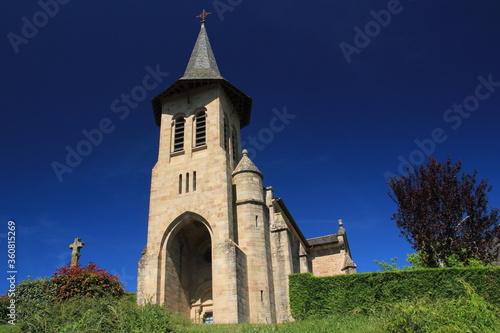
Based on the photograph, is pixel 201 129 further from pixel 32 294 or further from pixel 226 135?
pixel 32 294

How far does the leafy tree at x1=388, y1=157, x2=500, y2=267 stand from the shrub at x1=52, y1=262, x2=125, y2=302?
1508 centimetres

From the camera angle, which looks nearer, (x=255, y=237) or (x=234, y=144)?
(x=255, y=237)

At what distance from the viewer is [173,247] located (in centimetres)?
2027

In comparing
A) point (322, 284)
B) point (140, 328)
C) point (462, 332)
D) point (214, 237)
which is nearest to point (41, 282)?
point (214, 237)

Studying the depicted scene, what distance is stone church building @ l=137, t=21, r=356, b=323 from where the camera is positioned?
17.9 metres

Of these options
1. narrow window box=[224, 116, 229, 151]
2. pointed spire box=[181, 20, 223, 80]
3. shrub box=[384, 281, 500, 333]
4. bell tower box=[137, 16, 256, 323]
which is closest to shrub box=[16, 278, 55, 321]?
bell tower box=[137, 16, 256, 323]

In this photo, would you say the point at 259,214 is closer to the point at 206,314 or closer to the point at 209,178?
the point at 209,178

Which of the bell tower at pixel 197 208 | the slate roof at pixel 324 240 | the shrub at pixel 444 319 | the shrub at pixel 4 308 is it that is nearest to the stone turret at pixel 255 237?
the bell tower at pixel 197 208

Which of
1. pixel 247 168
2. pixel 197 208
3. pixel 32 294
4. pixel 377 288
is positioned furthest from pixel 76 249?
pixel 377 288

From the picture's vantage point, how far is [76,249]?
1925 centimetres

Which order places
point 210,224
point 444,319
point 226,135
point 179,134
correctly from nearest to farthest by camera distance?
point 444,319, point 210,224, point 179,134, point 226,135

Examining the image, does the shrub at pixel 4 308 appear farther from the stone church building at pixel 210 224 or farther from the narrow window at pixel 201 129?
the narrow window at pixel 201 129

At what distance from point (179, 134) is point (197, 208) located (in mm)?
5910

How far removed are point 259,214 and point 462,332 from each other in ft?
43.4
